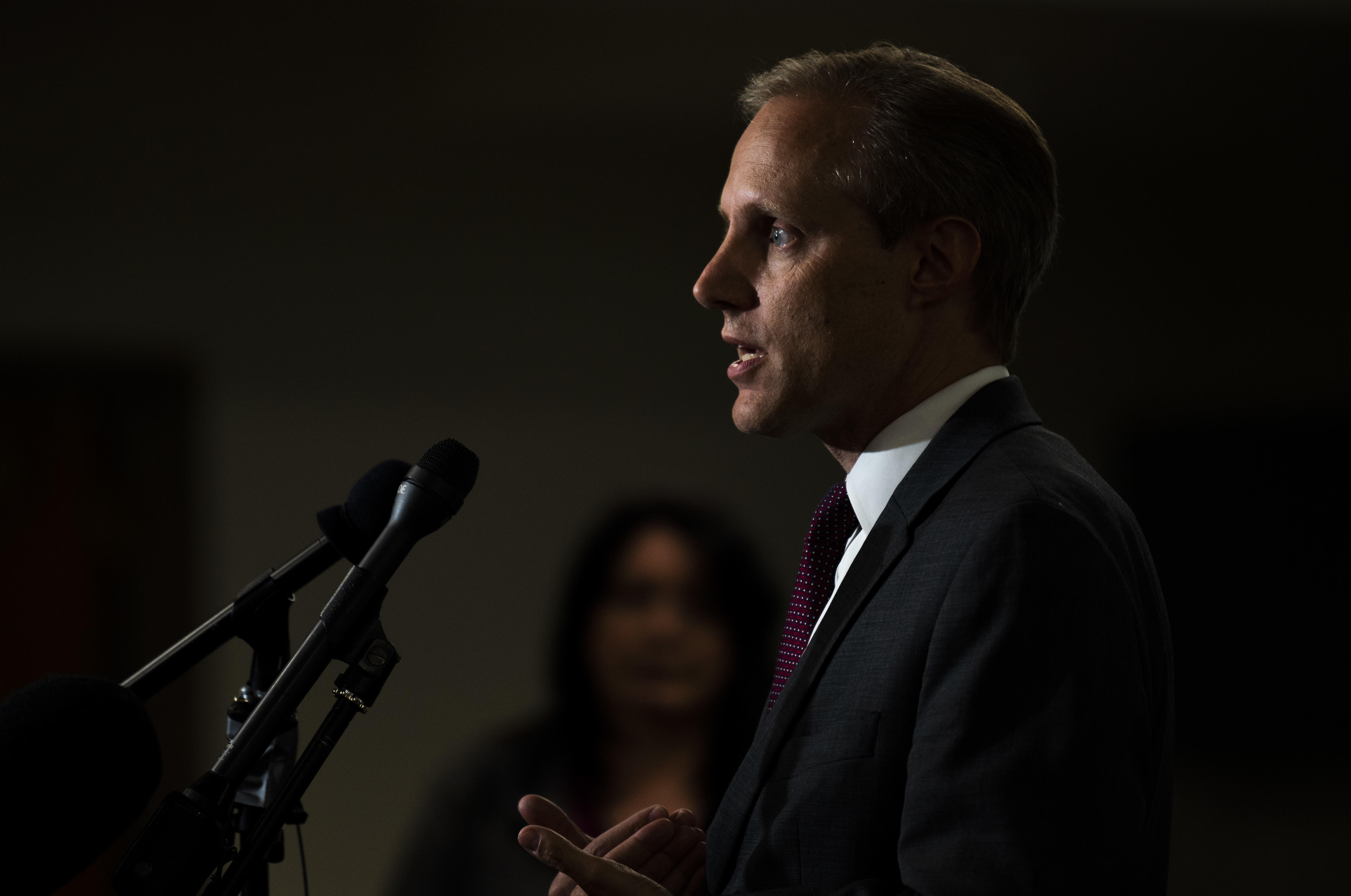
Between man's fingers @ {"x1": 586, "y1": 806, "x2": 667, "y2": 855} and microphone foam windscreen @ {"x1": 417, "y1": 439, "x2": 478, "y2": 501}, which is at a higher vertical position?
microphone foam windscreen @ {"x1": 417, "y1": 439, "x2": 478, "y2": 501}

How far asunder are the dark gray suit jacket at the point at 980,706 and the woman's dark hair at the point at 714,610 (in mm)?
1224

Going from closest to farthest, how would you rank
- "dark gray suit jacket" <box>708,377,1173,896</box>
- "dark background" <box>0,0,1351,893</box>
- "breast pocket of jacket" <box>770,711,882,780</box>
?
"dark gray suit jacket" <box>708,377,1173,896</box>
"breast pocket of jacket" <box>770,711,882,780</box>
"dark background" <box>0,0,1351,893</box>

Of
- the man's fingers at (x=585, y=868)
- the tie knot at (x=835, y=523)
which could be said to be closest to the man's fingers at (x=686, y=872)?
the man's fingers at (x=585, y=868)

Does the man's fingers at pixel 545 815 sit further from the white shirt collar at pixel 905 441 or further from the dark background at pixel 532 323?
the dark background at pixel 532 323

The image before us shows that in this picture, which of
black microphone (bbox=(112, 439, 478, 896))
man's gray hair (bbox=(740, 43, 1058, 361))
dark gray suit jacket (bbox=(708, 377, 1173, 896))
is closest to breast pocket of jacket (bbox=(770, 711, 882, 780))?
dark gray suit jacket (bbox=(708, 377, 1173, 896))

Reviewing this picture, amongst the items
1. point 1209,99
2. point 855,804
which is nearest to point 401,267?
point 855,804

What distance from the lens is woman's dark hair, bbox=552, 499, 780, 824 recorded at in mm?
2162

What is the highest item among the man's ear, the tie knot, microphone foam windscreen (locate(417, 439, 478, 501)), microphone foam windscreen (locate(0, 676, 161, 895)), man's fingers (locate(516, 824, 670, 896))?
the man's ear

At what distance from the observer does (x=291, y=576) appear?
1.03m

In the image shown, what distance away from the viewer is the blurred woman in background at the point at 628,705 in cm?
213

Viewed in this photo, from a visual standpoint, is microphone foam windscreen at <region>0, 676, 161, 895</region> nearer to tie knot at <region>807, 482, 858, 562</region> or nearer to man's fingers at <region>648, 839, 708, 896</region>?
man's fingers at <region>648, 839, 708, 896</region>

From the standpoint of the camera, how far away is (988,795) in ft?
2.34

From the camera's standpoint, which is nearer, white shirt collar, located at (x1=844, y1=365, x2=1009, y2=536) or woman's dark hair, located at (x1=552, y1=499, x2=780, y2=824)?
white shirt collar, located at (x1=844, y1=365, x2=1009, y2=536)

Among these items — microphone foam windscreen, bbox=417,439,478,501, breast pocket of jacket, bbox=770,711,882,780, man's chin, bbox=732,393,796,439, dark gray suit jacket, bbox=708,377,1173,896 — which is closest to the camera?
dark gray suit jacket, bbox=708,377,1173,896
